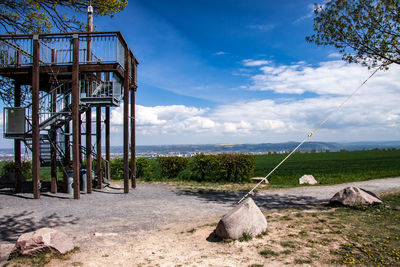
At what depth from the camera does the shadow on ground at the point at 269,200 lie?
10531mm

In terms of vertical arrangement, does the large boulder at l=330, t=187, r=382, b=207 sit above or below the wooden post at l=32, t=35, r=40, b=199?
below

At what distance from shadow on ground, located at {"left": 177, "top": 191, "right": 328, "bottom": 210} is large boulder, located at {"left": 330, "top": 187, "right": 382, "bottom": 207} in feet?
3.58

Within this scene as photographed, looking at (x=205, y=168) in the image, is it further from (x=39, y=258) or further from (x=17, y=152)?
(x=39, y=258)

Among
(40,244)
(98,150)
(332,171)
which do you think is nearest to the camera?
(40,244)

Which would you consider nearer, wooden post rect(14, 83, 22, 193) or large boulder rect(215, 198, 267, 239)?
large boulder rect(215, 198, 267, 239)

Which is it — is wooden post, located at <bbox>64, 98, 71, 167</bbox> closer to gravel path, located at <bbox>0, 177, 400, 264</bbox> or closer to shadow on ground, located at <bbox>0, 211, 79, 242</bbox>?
gravel path, located at <bbox>0, 177, 400, 264</bbox>

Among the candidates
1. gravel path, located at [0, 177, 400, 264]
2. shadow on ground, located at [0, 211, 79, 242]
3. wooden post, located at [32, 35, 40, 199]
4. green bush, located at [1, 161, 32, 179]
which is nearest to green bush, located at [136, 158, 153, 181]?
gravel path, located at [0, 177, 400, 264]

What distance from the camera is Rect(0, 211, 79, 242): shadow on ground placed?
7437 millimetres

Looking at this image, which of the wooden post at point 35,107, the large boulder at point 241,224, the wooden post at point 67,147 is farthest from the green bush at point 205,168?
the large boulder at point 241,224

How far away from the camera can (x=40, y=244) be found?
558cm

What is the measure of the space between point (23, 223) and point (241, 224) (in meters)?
6.46

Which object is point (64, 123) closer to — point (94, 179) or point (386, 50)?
point (94, 179)

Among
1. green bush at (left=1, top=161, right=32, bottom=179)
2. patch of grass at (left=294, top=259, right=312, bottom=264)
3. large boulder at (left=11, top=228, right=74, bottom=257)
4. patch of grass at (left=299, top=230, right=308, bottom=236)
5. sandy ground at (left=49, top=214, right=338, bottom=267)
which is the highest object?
green bush at (left=1, top=161, right=32, bottom=179)

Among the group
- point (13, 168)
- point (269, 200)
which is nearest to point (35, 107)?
point (13, 168)
